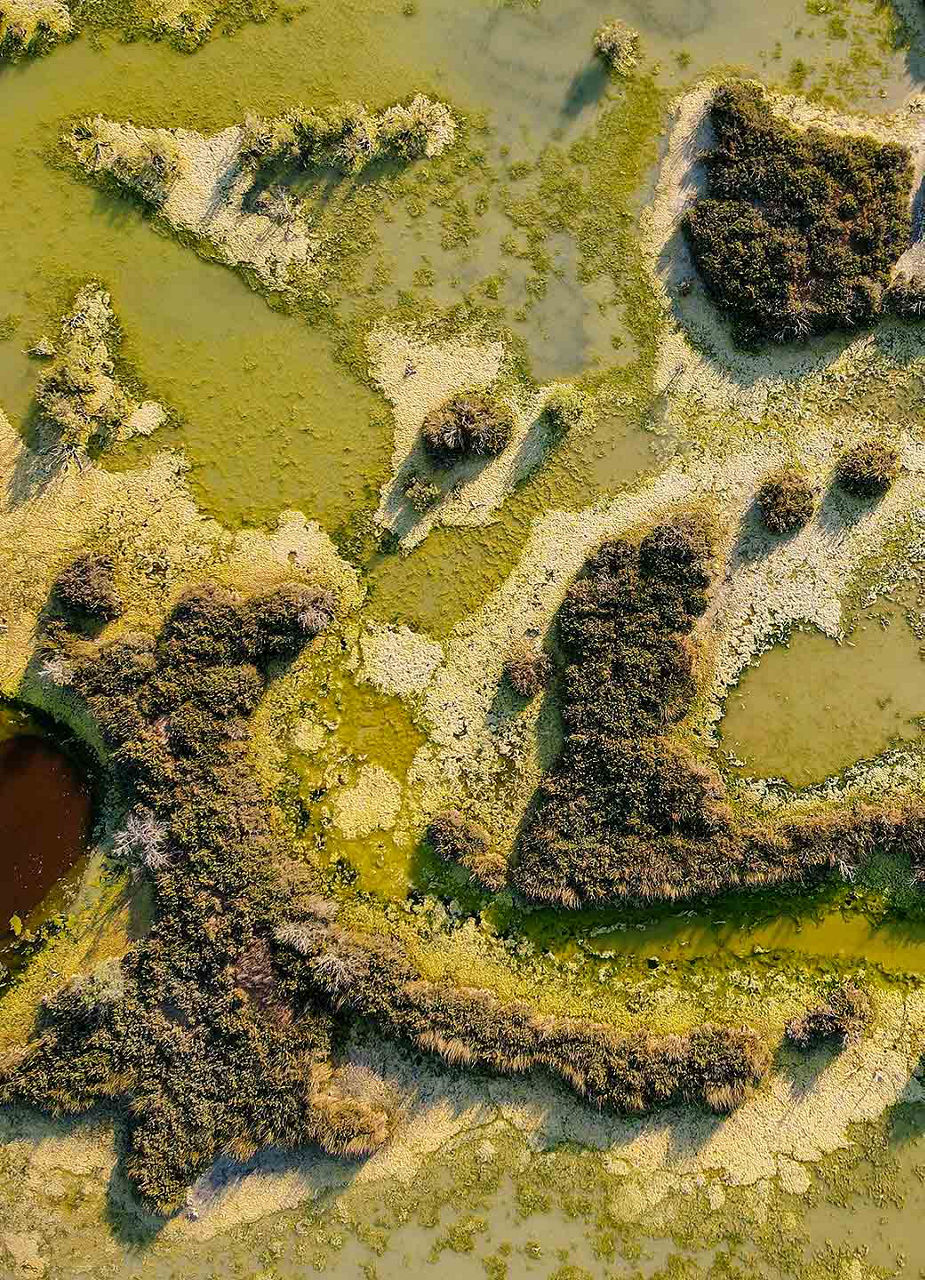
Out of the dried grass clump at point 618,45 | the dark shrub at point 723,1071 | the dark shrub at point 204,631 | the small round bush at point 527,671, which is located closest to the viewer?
the dark shrub at point 723,1071

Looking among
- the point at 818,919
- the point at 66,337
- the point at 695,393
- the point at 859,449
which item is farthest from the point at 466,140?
the point at 818,919

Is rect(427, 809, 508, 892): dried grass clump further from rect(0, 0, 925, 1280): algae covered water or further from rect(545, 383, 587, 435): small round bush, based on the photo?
rect(545, 383, 587, 435): small round bush

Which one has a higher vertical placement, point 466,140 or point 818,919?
point 466,140

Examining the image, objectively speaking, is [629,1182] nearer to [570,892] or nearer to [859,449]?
[570,892]

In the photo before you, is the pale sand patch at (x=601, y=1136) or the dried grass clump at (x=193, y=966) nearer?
the dried grass clump at (x=193, y=966)

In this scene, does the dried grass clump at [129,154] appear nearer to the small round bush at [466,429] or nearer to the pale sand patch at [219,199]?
the pale sand patch at [219,199]

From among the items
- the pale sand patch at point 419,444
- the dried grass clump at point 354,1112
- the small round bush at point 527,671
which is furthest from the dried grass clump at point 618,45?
the dried grass clump at point 354,1112

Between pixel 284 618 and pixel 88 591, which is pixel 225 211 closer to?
pixel 88 591
